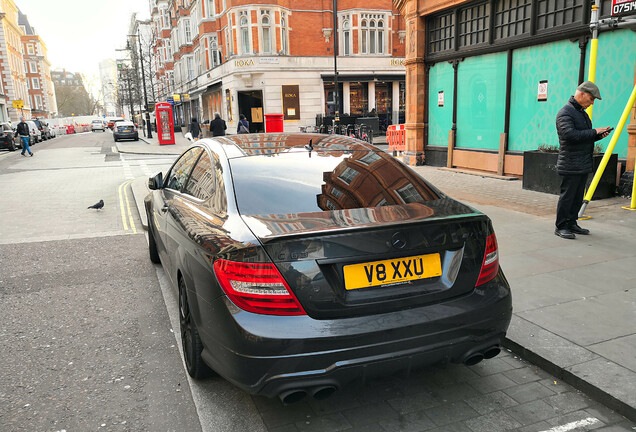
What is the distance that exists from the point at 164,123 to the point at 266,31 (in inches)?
386

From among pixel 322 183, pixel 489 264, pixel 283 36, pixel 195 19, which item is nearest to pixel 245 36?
pixel 283 36

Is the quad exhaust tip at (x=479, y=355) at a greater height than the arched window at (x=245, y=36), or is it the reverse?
A: the arched window at (x=245, y=36)

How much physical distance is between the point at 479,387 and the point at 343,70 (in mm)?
34743

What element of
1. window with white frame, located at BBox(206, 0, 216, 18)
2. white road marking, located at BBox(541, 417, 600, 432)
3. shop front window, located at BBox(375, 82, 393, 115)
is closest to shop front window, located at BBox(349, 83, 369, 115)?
shop front window, located at BBox(375, 82, 393, 115)

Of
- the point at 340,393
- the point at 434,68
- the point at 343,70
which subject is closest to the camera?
the point at 340,393

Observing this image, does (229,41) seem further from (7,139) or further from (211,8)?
(7,139)

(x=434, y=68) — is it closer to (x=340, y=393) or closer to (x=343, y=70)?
(x=340, y=393)

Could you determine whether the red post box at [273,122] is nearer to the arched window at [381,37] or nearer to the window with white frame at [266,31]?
the window with white frame at [266,31]

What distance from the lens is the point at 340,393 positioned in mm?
3146

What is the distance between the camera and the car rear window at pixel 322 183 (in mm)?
3043

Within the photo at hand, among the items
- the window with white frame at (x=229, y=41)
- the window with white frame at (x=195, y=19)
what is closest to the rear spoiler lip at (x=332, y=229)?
the window with white frame at (x=229, y=41)

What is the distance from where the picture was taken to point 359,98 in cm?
3738

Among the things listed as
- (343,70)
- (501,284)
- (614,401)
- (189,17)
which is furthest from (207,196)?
(189,17)

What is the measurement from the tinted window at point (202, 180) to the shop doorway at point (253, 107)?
105ft
